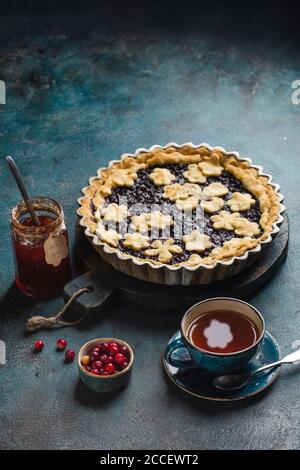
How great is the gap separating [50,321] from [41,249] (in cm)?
29

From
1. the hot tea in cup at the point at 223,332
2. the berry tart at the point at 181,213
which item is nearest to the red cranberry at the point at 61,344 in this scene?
the berry tart at the point at 181,213

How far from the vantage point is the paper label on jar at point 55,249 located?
3.09 meters

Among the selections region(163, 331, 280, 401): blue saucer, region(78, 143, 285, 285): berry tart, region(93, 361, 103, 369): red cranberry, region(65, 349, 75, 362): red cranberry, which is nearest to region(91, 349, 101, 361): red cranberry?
region(93, 361, 103, 369): red cranberry

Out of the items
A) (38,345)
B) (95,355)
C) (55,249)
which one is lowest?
(38,345)

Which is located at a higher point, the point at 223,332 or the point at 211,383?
the point at 223,332

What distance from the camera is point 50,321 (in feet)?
10.0

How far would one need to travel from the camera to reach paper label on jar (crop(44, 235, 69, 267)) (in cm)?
309

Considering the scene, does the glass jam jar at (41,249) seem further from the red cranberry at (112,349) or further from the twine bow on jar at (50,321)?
the red cranberry at (112,349)

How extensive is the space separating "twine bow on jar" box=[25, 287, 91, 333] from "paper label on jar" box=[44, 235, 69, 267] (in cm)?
17

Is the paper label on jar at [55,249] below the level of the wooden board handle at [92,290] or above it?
above

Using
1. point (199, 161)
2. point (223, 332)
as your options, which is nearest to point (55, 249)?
point (223, 332)

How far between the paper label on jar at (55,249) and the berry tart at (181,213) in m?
0.11

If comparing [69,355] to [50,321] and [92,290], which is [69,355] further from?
[92,290]

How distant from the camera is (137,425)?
2.68 meters
